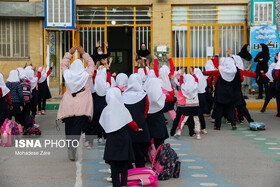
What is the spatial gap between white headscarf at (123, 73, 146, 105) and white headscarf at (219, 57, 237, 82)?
5.37m

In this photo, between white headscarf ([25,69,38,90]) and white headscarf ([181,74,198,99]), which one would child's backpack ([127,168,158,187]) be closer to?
white headscarf ([181,74,198,99])

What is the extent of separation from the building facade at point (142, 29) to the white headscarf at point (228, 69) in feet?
25.7

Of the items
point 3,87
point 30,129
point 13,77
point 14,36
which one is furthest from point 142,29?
point 3,87

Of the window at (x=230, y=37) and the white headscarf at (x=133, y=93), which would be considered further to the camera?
the window at (x=230, y=37)

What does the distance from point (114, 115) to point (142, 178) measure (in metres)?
1.01

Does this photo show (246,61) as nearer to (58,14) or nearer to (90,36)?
A: (90,36)

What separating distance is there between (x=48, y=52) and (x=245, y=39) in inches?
308

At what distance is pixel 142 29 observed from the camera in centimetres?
2086

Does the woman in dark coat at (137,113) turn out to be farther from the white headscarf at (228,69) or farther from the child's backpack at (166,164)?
the white headscarf at (228,69)

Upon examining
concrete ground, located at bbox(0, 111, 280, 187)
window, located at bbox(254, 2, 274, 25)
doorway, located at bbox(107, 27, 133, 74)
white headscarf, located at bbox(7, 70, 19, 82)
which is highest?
window, located at bbox(254, 2, 274, 25)

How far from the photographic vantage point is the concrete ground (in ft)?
25.0

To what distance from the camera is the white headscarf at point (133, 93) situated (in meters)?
7.80

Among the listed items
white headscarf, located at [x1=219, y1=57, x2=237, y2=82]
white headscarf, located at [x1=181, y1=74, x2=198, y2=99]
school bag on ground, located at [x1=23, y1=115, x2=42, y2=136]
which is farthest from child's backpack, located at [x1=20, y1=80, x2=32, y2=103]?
Answer: white headscarf, located at [x1=219, y1=57, x2=237, y2=82]

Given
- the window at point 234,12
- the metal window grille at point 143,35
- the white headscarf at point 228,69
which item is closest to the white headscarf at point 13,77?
the white headscarf at point 228,69
